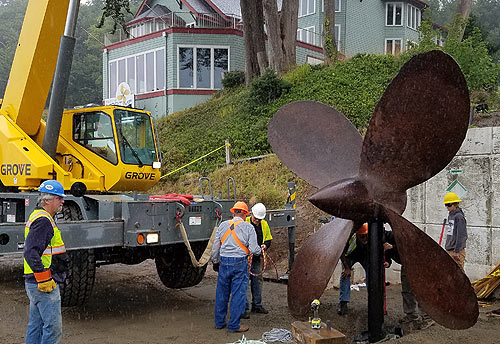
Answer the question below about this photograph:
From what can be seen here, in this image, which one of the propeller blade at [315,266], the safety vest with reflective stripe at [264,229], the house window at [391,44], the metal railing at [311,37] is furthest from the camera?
the house window at [391,44]

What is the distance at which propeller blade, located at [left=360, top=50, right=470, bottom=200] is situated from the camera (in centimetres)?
368

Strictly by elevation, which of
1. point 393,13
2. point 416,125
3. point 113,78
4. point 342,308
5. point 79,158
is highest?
point 393,13

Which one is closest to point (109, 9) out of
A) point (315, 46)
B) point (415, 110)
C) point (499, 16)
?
point (415, 110)

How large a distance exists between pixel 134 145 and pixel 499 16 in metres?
50.9

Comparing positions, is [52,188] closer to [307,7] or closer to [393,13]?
[307,7]

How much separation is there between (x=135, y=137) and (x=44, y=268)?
157 inches

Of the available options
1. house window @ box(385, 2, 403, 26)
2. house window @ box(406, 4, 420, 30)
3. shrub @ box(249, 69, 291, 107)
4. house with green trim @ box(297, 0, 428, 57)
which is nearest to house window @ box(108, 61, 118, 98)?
house with green trim @ box(297, 0, 428, 57)

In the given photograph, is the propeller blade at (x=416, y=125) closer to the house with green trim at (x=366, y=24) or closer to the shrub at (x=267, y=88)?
the shrub at (x=267, y=88)

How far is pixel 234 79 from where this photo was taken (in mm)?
25250

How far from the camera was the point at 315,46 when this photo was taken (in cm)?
3069

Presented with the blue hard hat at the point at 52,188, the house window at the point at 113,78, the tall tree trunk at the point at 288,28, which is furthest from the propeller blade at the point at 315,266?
the house window at the point at 113,78

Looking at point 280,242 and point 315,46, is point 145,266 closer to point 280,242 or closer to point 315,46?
point 280,242

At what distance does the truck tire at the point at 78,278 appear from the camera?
711cm

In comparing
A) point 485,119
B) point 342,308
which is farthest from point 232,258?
point 485,119
